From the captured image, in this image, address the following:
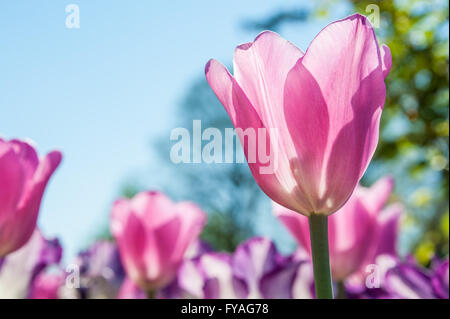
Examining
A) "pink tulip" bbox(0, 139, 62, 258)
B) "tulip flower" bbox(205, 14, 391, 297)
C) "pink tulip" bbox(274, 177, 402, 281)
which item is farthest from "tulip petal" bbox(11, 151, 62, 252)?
"pink tulip" bbox(274, 177, 402, 281)

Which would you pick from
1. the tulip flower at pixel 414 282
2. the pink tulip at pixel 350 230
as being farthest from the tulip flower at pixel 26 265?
the tulip flower at pixel 414 282

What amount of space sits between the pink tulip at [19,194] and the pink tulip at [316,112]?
176mm

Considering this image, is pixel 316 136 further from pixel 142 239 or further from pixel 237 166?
pixel 237 166

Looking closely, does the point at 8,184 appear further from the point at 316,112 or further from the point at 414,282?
the point at 414,282

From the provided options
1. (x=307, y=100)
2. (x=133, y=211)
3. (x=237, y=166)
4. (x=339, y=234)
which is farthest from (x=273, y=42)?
(x=237, y=166)

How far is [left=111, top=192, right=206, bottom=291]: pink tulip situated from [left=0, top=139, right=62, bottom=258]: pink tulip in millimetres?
302

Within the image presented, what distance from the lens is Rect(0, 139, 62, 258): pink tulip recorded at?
43 centimetres

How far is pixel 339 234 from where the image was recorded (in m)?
0.68

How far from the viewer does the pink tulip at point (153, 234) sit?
0.72 m

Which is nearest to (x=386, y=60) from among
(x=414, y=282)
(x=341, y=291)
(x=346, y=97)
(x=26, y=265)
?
(x=346, y=97)

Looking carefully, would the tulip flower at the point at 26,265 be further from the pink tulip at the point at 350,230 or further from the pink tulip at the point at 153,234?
the pink tulip at the point at 350,230

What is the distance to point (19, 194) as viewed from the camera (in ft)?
1.45

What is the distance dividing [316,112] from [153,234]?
1.57ft

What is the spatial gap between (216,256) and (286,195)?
0.95ft
